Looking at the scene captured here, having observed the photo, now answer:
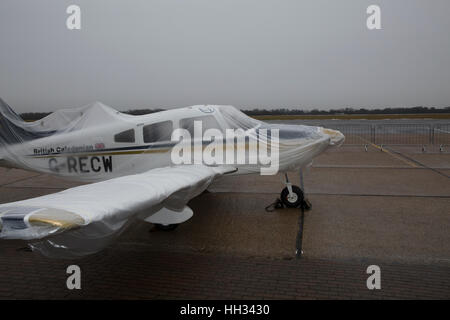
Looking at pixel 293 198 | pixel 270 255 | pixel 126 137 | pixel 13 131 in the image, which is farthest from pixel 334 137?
pixel 13 131

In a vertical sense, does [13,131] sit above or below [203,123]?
below

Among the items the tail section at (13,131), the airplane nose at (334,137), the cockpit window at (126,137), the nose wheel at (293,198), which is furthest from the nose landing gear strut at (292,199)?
the tail section at (13,131)

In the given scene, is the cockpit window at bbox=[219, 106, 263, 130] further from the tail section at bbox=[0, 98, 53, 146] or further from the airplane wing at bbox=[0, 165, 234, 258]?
the tail section at bbox=[0, 98, 53, 146]

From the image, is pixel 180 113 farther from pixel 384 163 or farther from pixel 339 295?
pixel 384 163

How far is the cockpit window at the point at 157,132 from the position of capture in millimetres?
6289

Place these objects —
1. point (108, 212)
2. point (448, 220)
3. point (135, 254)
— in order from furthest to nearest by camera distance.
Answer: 1. point (448, 220)
2. point (135, 254)
3. point (108, 212)

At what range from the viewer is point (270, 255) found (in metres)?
4.39

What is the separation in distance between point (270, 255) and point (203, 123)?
9.80 ft

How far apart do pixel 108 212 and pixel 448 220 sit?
5.64 m

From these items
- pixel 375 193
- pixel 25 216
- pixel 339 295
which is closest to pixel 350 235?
pixel 339 295

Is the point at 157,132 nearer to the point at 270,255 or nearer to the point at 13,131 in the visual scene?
the point at 13,131

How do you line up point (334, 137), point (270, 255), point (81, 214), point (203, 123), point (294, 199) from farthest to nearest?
point (294, 199) < point (203, 123) < point (334, 137) < point (270, 255) < point (81, 214)
